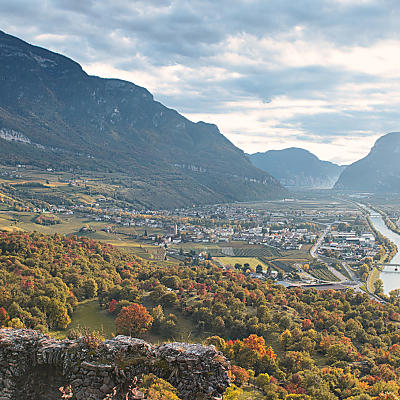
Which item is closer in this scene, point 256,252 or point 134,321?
point 134,321

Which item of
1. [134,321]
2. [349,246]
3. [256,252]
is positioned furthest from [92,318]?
[349,246]

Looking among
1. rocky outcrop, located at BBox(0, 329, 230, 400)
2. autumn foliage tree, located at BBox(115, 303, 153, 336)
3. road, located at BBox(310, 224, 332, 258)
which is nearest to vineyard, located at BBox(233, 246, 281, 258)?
road, located at BBox(310, 224, 332, 258)

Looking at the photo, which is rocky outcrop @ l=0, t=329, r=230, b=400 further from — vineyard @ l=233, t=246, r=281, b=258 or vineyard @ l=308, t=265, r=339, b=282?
vineyard @ l=233, t=246, r=281, b=258

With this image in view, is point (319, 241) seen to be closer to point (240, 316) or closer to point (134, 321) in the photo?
point (240, 316)

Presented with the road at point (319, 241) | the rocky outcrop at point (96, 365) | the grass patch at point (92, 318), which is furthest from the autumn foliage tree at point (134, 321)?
the road at point (319, 241)

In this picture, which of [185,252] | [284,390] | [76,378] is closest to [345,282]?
[185,252]

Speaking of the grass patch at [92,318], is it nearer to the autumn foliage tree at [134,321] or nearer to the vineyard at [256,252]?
the autumn foliage tree at [134,321]

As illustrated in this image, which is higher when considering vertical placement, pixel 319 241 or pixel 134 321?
pixel 134 321
